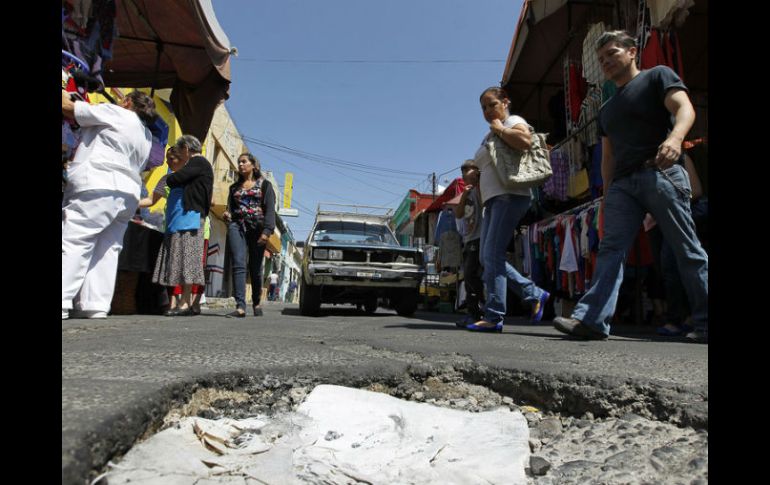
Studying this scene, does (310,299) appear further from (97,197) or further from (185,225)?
(97,197)

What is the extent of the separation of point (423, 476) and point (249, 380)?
0.71m

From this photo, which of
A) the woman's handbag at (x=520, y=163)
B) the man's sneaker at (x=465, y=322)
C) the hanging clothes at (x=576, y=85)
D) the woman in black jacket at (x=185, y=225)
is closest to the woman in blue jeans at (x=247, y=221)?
the woman in black jacket at (x=185, y=225)

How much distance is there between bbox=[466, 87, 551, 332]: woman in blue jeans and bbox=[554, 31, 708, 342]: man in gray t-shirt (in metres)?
0.65

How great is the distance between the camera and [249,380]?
1.48 metres

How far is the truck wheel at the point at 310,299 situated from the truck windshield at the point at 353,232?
1.01 m

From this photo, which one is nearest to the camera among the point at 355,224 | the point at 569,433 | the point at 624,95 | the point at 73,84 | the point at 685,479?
the point at 685,479

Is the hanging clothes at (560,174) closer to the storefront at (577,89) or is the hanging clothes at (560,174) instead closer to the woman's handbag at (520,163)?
the storefront at (577,89)

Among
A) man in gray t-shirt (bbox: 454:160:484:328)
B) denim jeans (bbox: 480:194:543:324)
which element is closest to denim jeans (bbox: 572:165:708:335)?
denim jeans (bbox: 480:194:543:324)

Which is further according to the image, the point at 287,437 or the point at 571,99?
the point at 571,99

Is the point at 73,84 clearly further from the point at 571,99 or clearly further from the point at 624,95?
the point at 571,99

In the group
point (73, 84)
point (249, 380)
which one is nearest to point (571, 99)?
point (73, 84)

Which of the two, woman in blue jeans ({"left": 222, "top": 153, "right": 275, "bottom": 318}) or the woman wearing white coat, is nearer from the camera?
the woman wearing white coat

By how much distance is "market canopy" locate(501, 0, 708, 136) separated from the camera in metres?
5.69

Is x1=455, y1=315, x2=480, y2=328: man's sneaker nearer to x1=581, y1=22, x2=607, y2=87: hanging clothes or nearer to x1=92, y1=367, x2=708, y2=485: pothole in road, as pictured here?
x1=92, y1=367, x2=708, y2=485: pothole in road
